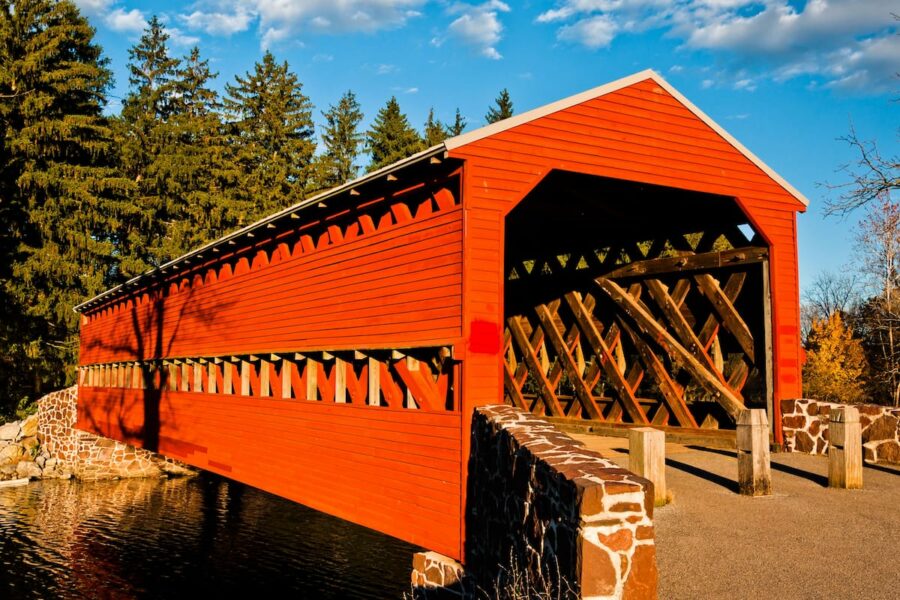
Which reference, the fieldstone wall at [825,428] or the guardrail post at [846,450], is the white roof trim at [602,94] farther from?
the guardrail post at [846,450]

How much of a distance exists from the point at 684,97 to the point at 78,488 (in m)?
23.2

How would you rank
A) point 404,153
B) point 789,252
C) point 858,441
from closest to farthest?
1. point 858,441
2. point 789,252
3. point 404,153

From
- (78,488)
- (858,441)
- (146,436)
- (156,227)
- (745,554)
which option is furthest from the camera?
(156,227)

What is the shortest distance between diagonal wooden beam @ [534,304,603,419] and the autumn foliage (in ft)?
86.6

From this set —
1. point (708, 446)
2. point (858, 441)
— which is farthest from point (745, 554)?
point (708, 446)

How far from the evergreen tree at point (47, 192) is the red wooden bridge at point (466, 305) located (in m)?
16.9

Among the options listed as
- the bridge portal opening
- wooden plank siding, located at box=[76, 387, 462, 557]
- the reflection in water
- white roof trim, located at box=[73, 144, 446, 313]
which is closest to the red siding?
white roof trim, located at box=[73, 144, 446, 313]

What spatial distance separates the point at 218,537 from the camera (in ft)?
60.3

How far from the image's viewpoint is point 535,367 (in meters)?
17.3

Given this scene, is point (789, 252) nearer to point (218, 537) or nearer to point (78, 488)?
point (218, 537)

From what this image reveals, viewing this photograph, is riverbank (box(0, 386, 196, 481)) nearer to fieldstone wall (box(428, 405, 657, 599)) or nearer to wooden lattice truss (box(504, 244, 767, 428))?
wooden lattice truss (box(504, 244, 767, 428))

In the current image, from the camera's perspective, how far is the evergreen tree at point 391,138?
154 feet

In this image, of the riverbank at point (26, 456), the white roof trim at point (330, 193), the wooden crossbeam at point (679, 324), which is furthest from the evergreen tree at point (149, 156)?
the wooden crossbeam at point (679, 324)

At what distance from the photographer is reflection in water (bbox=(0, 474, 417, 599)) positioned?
14453mm
